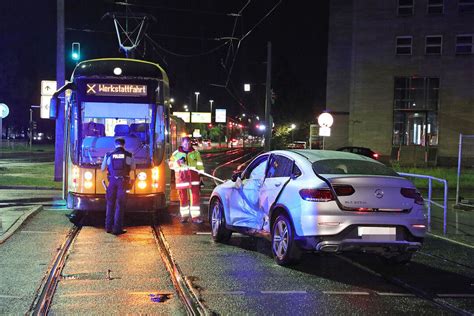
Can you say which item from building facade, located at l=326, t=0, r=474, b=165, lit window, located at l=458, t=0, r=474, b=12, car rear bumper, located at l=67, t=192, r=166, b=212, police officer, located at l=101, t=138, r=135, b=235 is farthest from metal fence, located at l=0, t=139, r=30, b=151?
police officer, located at l=101, t=138, r=135, b=235

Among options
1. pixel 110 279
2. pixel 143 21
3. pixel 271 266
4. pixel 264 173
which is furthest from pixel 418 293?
pixel 143 21

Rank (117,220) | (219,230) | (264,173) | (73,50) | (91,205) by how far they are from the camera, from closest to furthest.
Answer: (264,173)
(219,230)
(117,220)
(91,205)
(73,50)

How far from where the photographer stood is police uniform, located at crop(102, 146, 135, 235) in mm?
10227

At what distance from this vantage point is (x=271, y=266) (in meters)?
7.71

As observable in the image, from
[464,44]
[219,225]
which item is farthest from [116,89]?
[464,44]

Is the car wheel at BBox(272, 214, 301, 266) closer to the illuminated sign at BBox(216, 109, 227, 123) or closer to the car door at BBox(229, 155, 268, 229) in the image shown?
the car door at BBox(229, 155, 268, 229)

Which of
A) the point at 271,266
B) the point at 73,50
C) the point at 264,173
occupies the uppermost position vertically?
the point at 73,50

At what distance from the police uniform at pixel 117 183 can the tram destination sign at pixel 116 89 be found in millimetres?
1507

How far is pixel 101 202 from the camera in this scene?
1098 cm

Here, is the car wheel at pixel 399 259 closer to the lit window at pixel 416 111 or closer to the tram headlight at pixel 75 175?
the tram headlight at pixel 75 175

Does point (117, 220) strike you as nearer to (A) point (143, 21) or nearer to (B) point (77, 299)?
(B) point (77, 299)

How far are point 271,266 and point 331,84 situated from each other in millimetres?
46546

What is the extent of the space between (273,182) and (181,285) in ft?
7.58

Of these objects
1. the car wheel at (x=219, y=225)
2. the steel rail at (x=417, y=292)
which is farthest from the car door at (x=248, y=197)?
the steel rail at (x=417, y=292)
